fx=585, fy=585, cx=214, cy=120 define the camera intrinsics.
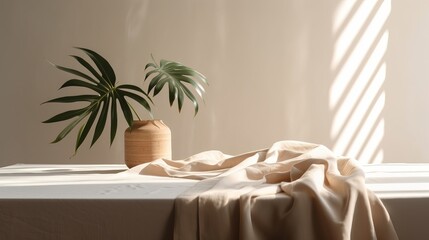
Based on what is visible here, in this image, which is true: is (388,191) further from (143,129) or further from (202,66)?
(202,66)

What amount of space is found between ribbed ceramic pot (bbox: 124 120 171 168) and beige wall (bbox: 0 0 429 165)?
4.19ft

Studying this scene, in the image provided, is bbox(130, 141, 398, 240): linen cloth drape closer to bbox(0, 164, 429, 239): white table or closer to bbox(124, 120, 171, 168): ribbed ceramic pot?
bbox(0, 164, 429, 239): white table

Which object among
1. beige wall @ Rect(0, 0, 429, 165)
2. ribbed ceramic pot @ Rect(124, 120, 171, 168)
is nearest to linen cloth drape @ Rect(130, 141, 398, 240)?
ribbed ceramic pot @ Rect(124, 120, 171, 168)

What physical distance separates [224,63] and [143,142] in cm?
142

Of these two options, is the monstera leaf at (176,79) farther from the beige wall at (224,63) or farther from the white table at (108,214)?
the beige wall at (224,63)

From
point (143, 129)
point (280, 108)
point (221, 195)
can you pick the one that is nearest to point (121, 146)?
point (280, 108)

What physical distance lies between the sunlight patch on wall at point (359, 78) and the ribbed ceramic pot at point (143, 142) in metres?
1.65

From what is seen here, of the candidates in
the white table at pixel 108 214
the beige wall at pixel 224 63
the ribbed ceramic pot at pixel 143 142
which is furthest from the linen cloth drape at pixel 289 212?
the beige wall at pixel 224 63

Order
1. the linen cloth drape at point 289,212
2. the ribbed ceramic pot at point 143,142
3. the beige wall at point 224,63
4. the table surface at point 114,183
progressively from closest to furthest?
1. the linen cloth drape at point 289,212
2. the table surface at point 114,183
3. the ribbed ceramic pot at point 143,142
4. the beige wall at point 224,63

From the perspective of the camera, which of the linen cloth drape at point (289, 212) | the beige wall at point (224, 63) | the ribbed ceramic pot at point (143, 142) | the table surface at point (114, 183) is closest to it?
the linen cloth drape at point (289, 212)

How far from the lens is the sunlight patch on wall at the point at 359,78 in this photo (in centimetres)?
367

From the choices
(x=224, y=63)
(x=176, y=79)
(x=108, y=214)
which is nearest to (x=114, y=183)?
(x=108, y=214)

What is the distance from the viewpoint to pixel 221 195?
1464 mm

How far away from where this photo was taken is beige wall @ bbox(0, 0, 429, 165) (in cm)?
357
